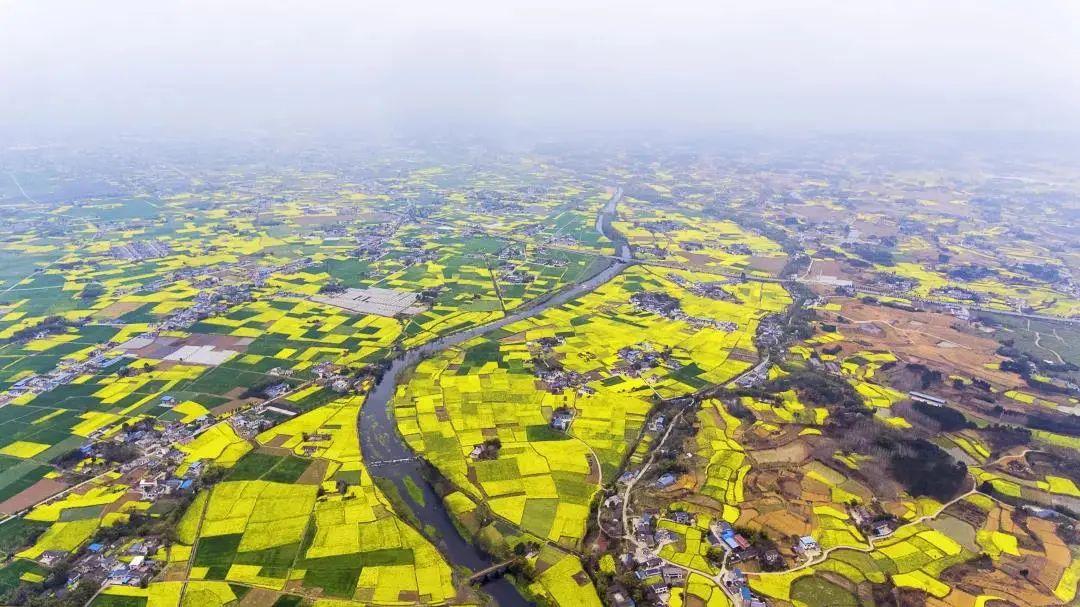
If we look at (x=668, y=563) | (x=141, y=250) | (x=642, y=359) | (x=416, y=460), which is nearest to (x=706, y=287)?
(x=642, y=359)

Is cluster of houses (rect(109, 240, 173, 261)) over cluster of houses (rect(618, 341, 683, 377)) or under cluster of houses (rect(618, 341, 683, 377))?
under

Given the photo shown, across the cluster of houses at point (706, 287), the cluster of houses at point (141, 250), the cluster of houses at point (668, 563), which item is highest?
the cluster of houses at point (706, 287)

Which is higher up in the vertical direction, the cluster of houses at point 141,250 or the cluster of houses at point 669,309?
the cluster of houses at point 669,309

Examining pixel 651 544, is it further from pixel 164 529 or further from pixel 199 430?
pixel 199 430

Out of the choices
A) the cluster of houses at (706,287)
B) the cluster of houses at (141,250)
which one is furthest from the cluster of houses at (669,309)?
the cluster of houses at (141,250)

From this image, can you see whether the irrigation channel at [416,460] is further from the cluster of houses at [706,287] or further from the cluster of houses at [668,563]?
the cluster of houses at [706,287]

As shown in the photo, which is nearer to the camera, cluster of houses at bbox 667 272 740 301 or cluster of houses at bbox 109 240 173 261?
cluster of houses at bbox 667 272 740 301

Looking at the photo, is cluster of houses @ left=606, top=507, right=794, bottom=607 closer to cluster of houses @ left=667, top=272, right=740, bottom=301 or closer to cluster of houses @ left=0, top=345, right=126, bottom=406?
cluster of houses @ left=667, top=272, right=740, bottom=301

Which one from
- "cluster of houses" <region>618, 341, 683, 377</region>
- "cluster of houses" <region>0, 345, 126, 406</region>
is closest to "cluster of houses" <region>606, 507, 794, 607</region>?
"cluster of houses" <region>618, 341, 683, 377</region>
